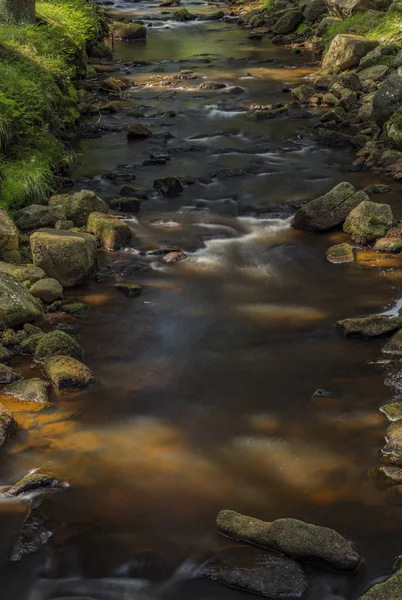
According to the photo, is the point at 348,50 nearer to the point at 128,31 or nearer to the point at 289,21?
the point at 289,21

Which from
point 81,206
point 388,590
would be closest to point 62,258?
point 81,206

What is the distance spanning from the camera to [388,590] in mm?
4496

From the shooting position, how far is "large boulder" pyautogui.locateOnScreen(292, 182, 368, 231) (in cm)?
1078

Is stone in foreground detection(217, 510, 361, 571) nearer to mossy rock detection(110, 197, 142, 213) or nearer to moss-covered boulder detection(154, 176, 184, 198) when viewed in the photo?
mossy rock detection(110, 197, 142, 213)

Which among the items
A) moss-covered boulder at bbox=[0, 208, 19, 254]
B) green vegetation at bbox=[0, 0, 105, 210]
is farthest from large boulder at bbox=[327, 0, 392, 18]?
moss-covered boulder at bbox=[0, 208, 19, 254]

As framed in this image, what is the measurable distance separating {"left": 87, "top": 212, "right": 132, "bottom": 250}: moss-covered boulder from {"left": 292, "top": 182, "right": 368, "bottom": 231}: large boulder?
2.53m

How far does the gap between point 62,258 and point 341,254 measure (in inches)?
143

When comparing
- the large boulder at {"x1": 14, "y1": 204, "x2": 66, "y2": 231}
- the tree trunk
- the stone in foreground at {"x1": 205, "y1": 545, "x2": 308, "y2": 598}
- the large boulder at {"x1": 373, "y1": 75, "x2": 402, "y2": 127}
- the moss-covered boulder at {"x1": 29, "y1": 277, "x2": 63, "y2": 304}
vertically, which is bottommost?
the stone in foreground at {"x1": 205, "y1": 545, "x2": 308, "y2": 598}

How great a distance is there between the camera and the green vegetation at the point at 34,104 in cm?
1152

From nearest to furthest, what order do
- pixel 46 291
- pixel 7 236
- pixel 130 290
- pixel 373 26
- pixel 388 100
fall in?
pixel 46 291 → pixel 130 290 → pixel 7 236 → pixel 388 100 → pixel 373 26

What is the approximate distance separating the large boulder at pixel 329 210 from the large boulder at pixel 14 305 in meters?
4.38

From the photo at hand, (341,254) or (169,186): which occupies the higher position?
(169,186)

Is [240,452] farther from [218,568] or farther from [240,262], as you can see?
[240,262]

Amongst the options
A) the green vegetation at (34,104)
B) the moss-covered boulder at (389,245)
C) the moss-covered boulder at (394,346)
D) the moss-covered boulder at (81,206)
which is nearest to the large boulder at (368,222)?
the moss-covered boulder at (389,245)
